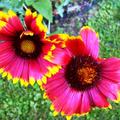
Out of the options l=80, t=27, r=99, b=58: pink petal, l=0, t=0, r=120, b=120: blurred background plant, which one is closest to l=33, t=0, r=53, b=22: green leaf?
l=0, t=0, r=120, b=120: blurred background plant

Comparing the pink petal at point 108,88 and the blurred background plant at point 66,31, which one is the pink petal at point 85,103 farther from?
the blurred background plant at point 66,31

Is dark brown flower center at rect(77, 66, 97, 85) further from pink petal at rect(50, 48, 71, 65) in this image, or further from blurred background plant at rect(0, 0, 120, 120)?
blurred background plant at rect(0, 0, 120, 120)

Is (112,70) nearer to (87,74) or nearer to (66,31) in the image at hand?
(87,74)

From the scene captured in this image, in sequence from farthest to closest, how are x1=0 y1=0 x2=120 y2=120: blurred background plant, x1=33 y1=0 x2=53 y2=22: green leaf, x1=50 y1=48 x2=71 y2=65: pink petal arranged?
x1=0 y1=0 x2=120 y2=120: blurred background plant, x1=33 y1=0 x2=53 y2=22: green leaf, x1=50 y1=48 x2=71 y2=65: pink petal

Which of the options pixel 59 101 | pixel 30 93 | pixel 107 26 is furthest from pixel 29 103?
pixel 59 101

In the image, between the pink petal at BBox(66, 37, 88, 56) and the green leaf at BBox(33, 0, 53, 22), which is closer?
the pink petal at BBox(66, 37, 88, 56)

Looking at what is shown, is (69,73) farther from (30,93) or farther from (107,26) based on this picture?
(107,26)

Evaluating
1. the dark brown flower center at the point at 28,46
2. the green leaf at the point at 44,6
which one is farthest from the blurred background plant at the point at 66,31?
the dark brown flower center at the point at 28,46
